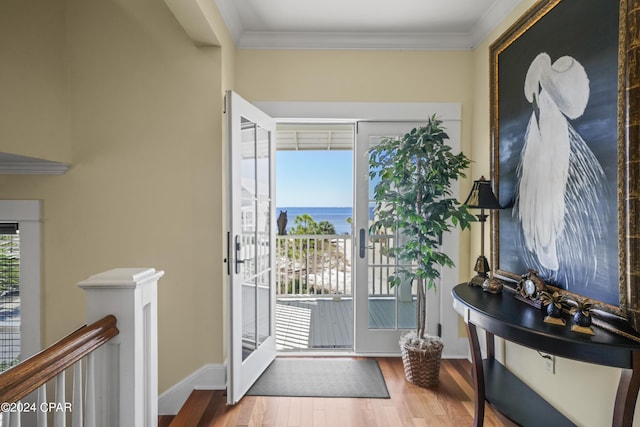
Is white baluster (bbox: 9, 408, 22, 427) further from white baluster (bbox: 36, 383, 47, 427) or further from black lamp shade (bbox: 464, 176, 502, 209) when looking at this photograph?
black lamp shade (bbox: 464, 176, 502, 209)

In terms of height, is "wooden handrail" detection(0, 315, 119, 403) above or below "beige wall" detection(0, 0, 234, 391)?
below

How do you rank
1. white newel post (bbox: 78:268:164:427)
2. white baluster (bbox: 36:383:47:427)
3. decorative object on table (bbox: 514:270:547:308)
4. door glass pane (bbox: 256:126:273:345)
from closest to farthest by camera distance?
white baluster (bbox: 36:383:47:427) < white newel post (bbox: 78:268:164:427) < decorative object on table (bbox: 514:270:547:308) < door glass pane (bbox: 256:126:273:345)

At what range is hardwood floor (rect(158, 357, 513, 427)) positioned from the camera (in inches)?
83.9

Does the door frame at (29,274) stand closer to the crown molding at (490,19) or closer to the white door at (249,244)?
the white door at (249,244)

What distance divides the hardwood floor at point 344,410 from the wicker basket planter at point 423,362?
58mm

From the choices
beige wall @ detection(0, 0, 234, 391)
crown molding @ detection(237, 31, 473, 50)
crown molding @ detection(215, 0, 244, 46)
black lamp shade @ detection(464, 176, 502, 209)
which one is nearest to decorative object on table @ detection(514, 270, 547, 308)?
black lamp shade @ detection(464, 176, 502, 209)

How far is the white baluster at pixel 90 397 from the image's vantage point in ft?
3.73

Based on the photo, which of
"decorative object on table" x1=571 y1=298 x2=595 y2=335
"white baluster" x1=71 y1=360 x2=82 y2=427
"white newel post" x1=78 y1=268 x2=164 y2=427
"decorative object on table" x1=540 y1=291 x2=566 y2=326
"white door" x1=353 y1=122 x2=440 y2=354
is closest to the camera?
"white baluster" x1=71 y1=360 x2=82 y2=427

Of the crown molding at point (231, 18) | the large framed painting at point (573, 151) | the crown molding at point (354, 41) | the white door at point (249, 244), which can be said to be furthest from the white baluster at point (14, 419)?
the crown molding at point (354, 41)

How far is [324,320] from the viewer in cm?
405

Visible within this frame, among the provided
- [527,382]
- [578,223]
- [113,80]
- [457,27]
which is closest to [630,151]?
[578,223]

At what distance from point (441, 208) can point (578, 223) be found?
0.88 meters

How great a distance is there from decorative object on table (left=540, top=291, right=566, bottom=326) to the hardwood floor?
923 millimetres

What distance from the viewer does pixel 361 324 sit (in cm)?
306
